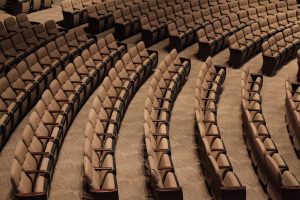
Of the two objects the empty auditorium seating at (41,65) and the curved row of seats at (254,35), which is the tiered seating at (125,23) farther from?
the curved row of seats at (254,35)

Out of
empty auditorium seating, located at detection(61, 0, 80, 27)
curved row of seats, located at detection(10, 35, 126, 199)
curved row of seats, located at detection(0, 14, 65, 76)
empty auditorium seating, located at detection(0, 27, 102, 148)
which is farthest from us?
empty auditorium seating, located at detection(61, 0, 80, 27)

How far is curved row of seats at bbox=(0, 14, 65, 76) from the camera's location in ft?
4.89

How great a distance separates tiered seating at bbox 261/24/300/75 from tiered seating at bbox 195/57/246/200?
0.42 metres

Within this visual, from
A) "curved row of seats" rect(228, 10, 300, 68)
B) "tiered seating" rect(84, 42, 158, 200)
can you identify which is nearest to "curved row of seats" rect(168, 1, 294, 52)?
"curved row of seats" rect(228, 10, 300, 68)

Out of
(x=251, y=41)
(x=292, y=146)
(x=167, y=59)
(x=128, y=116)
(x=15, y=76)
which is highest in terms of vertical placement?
(x=251, y=41)

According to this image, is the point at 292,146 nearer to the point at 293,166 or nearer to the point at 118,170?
the point at 293,166

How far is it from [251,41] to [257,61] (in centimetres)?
9

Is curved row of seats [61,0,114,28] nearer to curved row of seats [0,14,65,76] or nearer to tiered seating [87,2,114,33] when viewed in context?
tiered seating [87,2,114,33]

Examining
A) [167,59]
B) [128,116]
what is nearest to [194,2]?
[167,59]

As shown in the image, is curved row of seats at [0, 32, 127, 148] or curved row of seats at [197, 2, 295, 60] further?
curved row of seats at [197, 2, 295, 60]

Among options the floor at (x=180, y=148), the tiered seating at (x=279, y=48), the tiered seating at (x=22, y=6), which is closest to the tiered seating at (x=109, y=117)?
the floor at (x=180, y=148)

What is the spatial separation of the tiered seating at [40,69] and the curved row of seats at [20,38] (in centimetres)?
7

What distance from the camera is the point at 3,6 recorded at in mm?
2223

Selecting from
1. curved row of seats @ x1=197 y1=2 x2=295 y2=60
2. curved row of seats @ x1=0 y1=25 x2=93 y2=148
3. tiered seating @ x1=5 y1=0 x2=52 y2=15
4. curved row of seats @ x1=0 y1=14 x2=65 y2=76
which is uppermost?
tiered seating @ x1=5 y1=0 x2=52 y2=15
